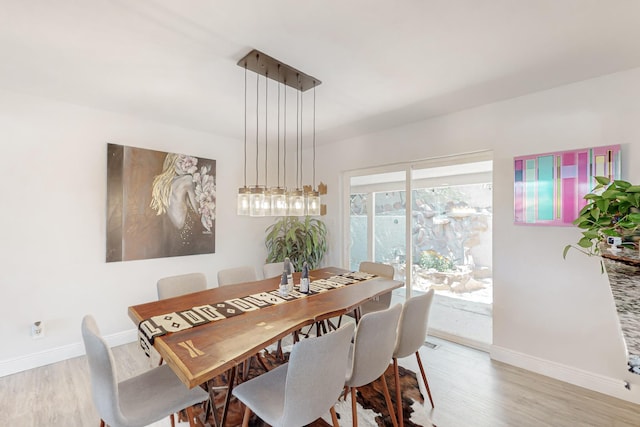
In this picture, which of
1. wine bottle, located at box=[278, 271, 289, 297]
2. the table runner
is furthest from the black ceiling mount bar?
the table runner

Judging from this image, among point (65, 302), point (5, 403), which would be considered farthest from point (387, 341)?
point (65, 302)

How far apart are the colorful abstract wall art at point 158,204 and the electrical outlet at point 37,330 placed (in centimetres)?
77

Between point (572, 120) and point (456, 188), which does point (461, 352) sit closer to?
point (456, 188)

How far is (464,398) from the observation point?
7.16 feet

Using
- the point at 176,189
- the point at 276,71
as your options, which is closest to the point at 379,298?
the point at 276,71

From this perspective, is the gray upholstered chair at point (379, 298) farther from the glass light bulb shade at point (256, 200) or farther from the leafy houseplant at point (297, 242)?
the glass light bulb shade at point (256, 200)

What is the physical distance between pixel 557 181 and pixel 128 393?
3.47 meters

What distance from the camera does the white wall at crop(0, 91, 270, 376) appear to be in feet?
8.34

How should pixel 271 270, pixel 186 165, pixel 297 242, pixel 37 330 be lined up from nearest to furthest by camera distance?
pixel 37 330, pixel 271 270, pixel 186 165, pixel 297 242

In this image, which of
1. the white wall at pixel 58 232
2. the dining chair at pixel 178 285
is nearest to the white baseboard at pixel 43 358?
the white wall at pixel 58 232

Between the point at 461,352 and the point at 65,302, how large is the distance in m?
4.09

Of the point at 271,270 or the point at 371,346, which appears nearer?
the point at 371,346

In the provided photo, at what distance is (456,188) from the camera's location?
3.28 m

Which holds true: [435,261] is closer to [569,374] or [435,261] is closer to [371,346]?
[569,374]
